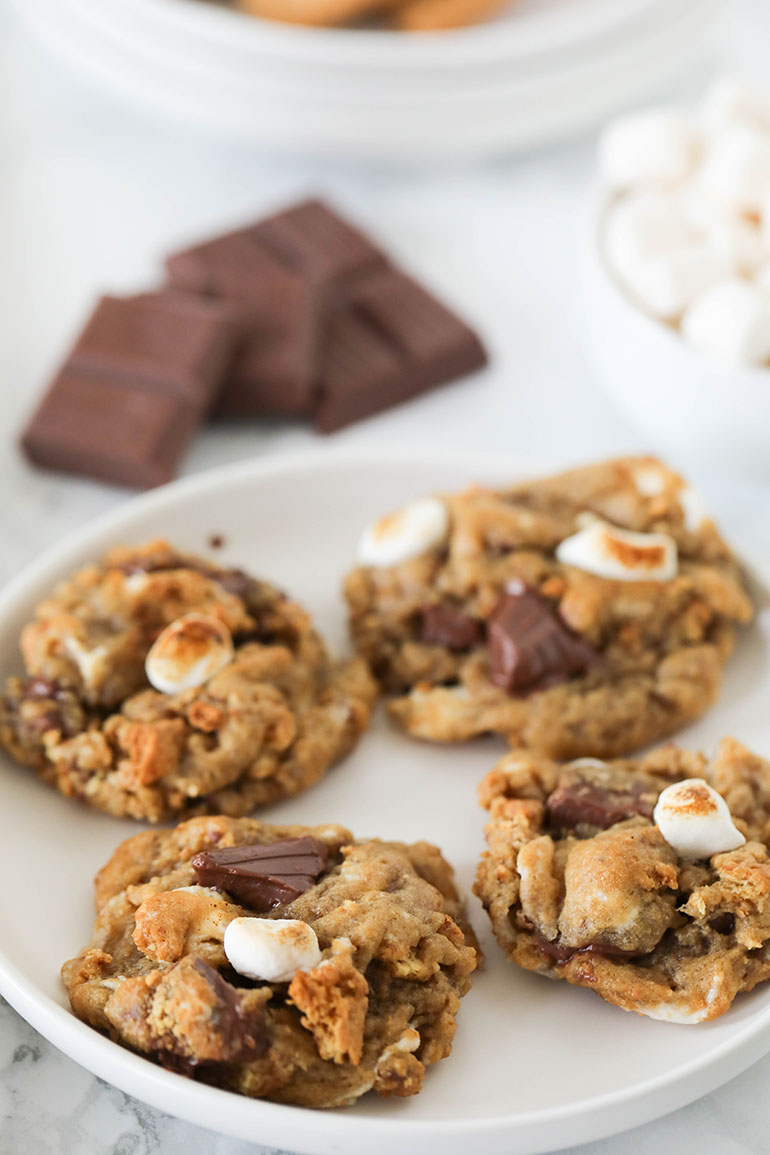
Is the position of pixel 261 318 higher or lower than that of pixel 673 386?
higher

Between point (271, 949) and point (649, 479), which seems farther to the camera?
point (649, 479)

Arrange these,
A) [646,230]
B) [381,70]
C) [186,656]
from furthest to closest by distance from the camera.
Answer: [381,70], [646,230], [186,656]

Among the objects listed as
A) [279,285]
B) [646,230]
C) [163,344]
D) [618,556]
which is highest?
[163,344]

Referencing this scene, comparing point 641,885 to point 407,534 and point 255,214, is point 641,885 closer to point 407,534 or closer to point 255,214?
point 407,534

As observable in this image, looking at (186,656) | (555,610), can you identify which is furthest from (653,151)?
(186,656)

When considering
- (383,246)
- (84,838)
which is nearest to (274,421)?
(383,246)

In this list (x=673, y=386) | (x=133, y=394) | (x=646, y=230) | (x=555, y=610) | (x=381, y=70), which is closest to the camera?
(x=555, y=610)

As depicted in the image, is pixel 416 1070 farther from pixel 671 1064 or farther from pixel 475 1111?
pixel 671 1064

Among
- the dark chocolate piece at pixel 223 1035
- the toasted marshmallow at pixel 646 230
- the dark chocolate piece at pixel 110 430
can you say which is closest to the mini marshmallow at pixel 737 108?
the toasted marshmallow at pixel 646 230
